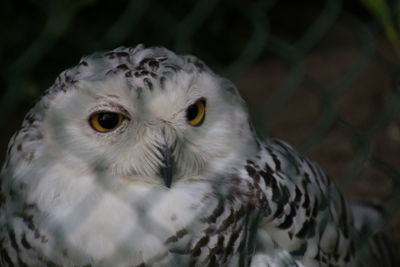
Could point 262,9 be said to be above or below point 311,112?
above

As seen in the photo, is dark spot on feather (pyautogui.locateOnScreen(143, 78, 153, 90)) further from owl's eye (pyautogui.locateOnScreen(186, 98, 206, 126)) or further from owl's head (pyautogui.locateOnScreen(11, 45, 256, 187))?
owl's eye (pyautogui.locateOnScreen(186, 98, 206, 126))

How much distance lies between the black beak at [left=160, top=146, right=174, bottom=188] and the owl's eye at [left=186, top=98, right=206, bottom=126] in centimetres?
10

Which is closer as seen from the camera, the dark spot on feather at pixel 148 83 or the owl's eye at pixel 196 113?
the dark spot on feather at pixel 148 83

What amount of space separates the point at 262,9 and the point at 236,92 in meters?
0.26

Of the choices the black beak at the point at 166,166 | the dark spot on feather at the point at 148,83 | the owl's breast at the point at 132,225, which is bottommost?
the owl's breast at the point at 132,225

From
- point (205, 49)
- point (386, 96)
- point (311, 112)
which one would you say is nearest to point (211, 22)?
point (205, 49)

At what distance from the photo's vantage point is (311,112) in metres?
3.84

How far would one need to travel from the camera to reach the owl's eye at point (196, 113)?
63.2 inches

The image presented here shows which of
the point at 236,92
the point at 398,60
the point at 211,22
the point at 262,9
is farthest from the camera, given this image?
the point at 398,60

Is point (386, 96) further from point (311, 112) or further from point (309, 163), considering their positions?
point (309, 163)

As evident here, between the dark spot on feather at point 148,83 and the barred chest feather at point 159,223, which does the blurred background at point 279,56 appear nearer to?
the barred chest feather at point 159,223

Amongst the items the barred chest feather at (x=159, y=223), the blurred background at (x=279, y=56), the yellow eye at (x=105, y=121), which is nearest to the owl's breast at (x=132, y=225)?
the barred chest feather at (x=159, y=223)

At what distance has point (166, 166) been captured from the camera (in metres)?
1.56

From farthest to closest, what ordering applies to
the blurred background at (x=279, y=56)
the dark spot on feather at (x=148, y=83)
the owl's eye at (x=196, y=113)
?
the blurred background at (x=279, y=56)
the owl's eye at (x=196, y=113)
the dark spot on feather at (x=148, y=83)
